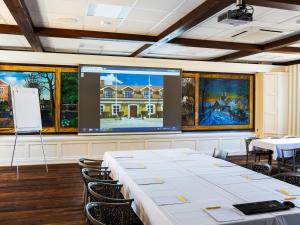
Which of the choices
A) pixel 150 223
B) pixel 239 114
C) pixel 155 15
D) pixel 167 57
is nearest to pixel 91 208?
pixel 150 223

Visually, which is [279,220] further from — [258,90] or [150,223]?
[258,90]

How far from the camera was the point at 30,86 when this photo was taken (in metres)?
7.46

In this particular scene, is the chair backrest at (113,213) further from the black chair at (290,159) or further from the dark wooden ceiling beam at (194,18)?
the black chair at (290,159)

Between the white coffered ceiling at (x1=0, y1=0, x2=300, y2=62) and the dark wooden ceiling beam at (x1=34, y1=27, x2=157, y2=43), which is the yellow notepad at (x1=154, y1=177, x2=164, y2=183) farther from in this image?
the dark wooden ceiling beam at (x1=34, y1=27, x2=157, y2=43)

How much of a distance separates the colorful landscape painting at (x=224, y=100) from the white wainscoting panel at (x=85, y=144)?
0.70 metres

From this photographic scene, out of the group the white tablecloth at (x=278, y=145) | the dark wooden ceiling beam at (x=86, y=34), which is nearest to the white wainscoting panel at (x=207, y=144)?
the white tablecloth at (x=278, y=145)

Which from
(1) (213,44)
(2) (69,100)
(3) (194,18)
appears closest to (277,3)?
(3) (194,18)

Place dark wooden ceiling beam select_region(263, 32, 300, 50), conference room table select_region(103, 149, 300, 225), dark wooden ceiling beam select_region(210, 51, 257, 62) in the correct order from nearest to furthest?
conference room table select_region(103, 149, 300, 225), dark wooden ceiling beam select_region(263, 32, 300, 50), dark wooden ceiling beam select_region(210, 51, 257, 62)

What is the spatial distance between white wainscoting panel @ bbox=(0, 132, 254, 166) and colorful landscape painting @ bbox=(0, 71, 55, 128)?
19.3 inches

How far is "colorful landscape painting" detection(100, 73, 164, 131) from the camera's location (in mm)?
7668

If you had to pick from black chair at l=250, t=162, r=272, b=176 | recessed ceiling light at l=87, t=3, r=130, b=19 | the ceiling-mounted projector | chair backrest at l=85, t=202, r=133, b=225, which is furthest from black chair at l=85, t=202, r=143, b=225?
recessed ceiling light at l=87, t=3, r=130, b=19

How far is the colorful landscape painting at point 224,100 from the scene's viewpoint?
8.88 metres

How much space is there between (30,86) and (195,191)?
612 centimetres

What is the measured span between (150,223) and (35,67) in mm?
6315
